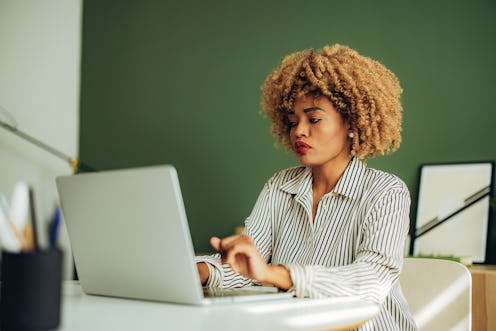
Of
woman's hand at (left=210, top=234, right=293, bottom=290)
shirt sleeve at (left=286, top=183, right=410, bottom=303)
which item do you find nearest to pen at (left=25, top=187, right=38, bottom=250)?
woman's hand at (left=210, top=234, right=293, bottom=290)

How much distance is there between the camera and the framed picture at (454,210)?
2.57m

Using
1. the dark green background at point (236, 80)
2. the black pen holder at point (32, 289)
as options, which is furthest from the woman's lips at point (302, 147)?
the dark green background at point (236, 80)

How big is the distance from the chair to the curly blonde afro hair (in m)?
0.38

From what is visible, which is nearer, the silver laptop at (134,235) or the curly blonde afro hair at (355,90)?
the silver laptop at (134,235)

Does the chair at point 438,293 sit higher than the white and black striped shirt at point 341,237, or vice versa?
the white and black striped shirt at point 341,237

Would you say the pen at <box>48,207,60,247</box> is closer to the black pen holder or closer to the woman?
the black pen holder

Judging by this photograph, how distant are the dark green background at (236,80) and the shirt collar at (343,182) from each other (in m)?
1.08

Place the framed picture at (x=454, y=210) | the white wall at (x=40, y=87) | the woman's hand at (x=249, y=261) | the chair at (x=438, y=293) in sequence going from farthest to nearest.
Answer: the white wall at (x=40, y=87) → the framed picture at (x=454, y=210) → the chair at (x=438, y=293) → the woman's hand at (x=249, y=261)

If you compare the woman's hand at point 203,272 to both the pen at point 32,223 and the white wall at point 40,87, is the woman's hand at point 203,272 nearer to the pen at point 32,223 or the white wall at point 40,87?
the pen at point 32,223

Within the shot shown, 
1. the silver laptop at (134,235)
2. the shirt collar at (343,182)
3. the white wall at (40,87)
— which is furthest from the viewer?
the white wall at (40,87)

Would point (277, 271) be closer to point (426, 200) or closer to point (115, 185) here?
point (115, 185)

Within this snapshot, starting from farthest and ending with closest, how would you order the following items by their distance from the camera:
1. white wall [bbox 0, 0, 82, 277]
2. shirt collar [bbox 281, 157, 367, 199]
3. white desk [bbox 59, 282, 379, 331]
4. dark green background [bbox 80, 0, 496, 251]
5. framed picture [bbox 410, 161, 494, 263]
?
white wall [bbox 0, 0, 82, 277] → dark green background [bbox 80, 0, 496, 251] → framed picture [bbox 410, 161, 494, 263] → shirt collar [bbox 281, 157, 367, 199] → white desk [bbox 59, 282, 379, 331]

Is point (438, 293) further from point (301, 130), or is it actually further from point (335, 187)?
point (301, 130)

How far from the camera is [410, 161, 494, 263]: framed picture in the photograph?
8.42 feet
